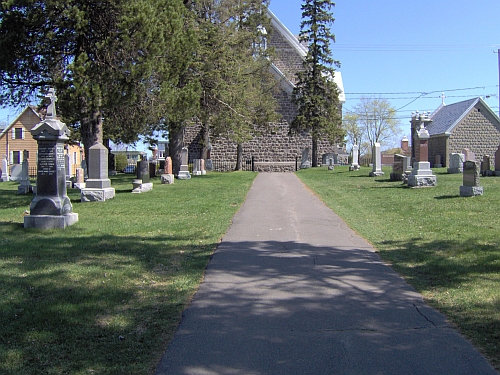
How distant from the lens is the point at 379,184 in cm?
2303

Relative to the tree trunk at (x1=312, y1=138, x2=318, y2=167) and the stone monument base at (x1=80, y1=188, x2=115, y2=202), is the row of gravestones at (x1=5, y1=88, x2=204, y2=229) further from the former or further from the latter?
the tree trunk at (x1=312, y1=138, x2=318, y2=167)

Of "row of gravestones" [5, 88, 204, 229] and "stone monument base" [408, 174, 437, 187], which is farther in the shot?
"stone monument base" [408, 174, 437, 187]

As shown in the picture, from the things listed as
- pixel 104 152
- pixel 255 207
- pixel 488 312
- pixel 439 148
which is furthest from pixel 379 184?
pixel 439 148

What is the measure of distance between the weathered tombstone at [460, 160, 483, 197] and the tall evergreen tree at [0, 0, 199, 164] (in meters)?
11.4

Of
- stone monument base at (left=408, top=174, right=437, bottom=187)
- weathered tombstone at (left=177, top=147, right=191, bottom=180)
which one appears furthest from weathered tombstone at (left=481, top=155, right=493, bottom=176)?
weathered tombstone at (left=177, top=147, right=191, bottom=180)

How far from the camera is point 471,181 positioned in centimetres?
1580

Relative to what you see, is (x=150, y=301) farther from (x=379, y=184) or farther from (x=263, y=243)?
(x=379, y=184)

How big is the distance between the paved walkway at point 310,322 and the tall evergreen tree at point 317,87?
3154 centimetres

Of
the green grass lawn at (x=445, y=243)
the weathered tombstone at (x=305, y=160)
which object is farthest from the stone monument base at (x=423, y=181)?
the weathered tombstone at (x=305, y=160)

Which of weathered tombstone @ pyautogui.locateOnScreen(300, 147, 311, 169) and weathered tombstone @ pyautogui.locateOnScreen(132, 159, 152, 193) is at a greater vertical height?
weathered tombstone @ pyautogui.locateOnScreen(300, 147, 311, 169)

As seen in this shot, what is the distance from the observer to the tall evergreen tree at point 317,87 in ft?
132

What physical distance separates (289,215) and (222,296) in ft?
24.4

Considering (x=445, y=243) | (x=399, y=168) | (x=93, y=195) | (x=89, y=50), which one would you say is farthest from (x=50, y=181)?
(x=399, y=168)

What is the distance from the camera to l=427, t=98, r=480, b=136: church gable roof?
138 feet
